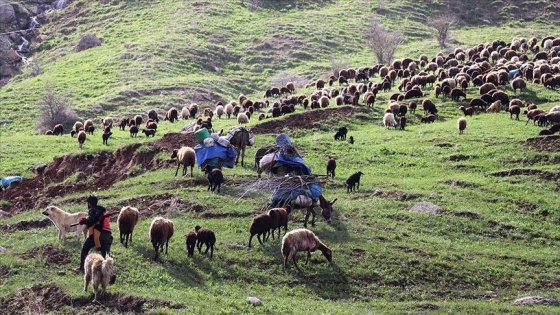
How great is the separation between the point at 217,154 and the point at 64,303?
42.6ft

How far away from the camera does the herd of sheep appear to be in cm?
3366

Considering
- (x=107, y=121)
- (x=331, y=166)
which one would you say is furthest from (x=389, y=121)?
(x=107, y=121)

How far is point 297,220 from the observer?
24625mm

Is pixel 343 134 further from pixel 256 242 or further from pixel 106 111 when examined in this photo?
pixel 106 111

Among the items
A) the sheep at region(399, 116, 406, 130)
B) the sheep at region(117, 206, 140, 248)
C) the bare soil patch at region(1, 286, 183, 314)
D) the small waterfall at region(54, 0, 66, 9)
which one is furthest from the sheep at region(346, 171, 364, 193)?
the small waterfall at region(54, 0, 66, 9)

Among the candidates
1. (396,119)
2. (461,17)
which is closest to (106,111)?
(396,119)

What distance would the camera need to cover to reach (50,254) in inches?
800

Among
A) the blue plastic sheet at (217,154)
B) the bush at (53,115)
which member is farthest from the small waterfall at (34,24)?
the blue plastic sheet at (217,154)

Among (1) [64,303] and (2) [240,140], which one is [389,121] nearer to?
(2) [240,140]

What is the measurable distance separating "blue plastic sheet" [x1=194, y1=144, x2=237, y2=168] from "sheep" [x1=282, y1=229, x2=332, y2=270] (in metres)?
9.35

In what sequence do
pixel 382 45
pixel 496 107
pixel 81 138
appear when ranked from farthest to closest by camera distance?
pixel 382 45 → pixel 496 107 → pixel 81 138

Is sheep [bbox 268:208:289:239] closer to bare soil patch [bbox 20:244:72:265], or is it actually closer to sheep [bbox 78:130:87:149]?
bare soil patch [bbox 20:244:72:265]

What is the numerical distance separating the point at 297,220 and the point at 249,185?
3.09 metres

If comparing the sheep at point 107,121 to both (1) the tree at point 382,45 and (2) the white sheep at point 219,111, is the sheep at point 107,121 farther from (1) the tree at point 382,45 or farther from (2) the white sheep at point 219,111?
(1) the tree at point 382,45
